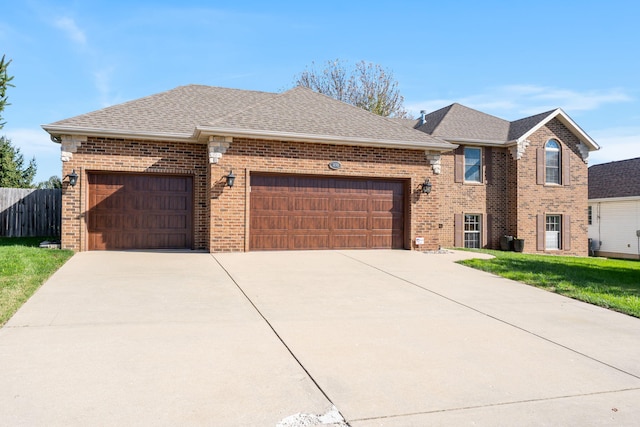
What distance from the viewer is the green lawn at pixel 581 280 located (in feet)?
24.4

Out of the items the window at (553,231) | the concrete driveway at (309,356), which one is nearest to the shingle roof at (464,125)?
the window at (553,231)

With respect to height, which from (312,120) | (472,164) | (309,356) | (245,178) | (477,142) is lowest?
(309,356)

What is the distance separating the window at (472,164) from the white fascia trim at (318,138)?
218 inches

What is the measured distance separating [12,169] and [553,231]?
3053cm

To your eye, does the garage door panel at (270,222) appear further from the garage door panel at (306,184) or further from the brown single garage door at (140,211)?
the brown single garage door at (140,211)

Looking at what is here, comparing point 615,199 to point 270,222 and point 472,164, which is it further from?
point 270,222

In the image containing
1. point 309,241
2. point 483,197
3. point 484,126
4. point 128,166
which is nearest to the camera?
point 128,166

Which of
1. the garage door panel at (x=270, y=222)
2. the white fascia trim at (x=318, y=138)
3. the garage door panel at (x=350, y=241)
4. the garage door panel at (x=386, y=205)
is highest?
the white fascia trim at (x=318, y=138)

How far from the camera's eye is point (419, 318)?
606 centimetres

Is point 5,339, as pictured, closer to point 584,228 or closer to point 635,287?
point 635,287

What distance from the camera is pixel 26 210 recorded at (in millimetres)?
16781

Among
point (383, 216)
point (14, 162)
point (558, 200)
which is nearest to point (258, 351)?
point (383, 216)

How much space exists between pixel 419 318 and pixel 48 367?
428 centimetres

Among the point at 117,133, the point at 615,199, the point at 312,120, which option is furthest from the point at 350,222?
the point at 615,199
